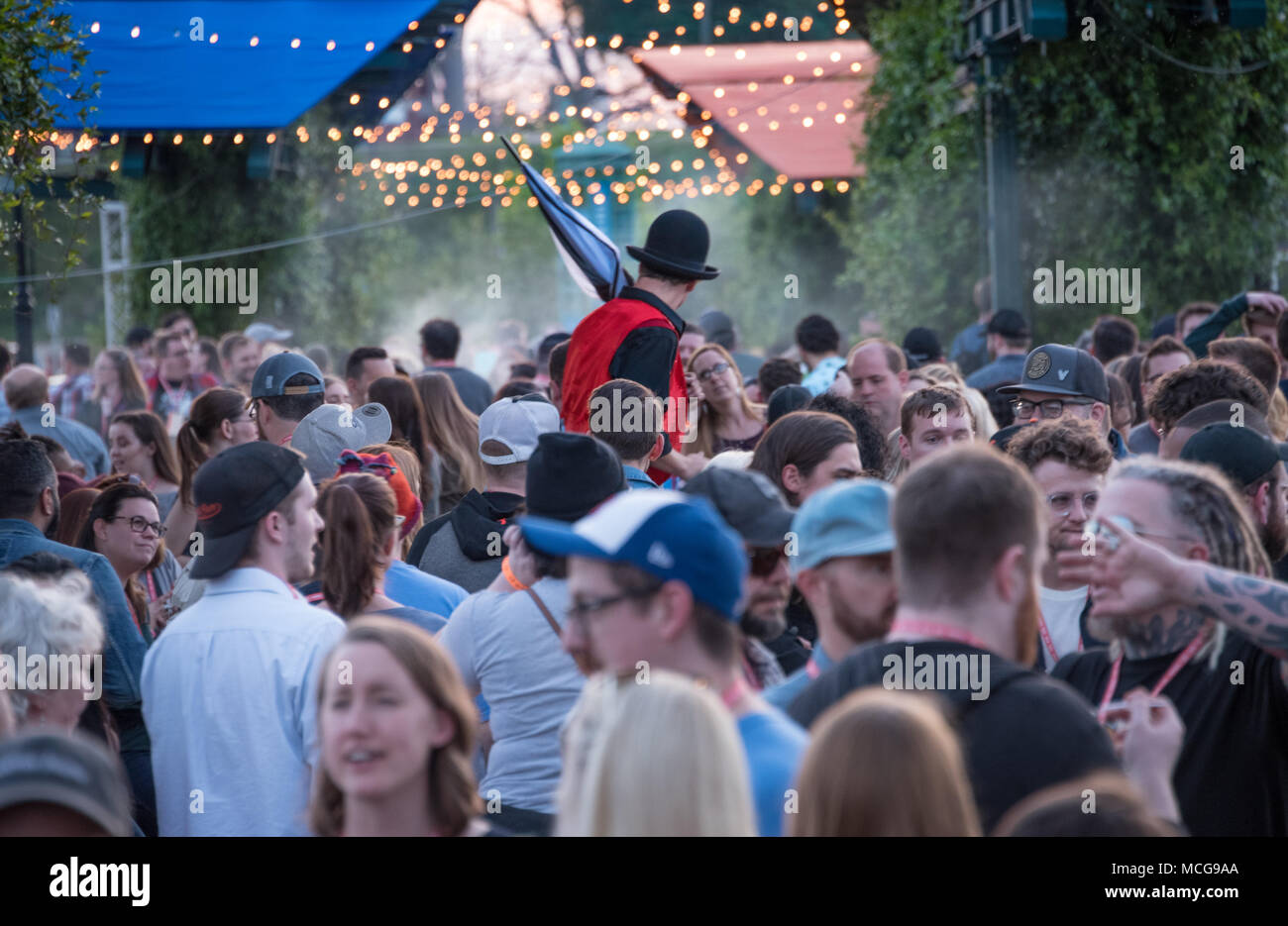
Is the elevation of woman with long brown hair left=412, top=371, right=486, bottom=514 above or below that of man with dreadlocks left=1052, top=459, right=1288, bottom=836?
above

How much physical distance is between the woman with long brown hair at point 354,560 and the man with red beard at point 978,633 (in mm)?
1626

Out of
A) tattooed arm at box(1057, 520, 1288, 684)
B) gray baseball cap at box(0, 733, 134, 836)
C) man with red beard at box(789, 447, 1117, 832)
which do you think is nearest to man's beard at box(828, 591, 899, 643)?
man with red beard at box(789, 447, 1117, 832)

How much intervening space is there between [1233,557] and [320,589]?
2.38 metres

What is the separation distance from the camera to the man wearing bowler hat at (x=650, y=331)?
5.44 meters

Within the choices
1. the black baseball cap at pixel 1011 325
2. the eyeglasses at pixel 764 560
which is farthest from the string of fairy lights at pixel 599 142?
the eyeglasses at pixel 764 560

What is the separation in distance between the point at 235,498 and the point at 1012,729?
6.69 ft

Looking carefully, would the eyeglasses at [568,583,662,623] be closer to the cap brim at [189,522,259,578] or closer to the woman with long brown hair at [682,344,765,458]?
the cap brim at [189,522,259,578]

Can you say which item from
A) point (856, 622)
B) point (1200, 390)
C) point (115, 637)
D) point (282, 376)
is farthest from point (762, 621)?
point (282, 376)

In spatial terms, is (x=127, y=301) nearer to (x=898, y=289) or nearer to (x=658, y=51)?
(x=658, y=51)

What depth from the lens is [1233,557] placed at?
3.14 metres

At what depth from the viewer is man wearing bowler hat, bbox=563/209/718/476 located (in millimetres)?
5441

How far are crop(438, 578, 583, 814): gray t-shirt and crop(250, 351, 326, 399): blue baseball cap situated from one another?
2622 millimetres

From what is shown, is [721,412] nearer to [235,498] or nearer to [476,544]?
[476,544]
